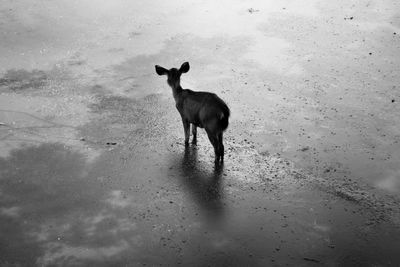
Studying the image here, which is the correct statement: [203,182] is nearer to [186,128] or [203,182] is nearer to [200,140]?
[186,128]

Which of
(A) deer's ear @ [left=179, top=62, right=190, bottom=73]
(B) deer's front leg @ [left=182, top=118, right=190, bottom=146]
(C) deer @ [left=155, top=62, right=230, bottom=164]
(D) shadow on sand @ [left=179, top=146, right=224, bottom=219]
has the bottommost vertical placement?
(D) shadow on sand @ [left=179, top=146, right=224, bottom=219]

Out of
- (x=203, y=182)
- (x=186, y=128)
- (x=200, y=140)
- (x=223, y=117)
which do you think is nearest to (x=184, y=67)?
(x=186, y=128)

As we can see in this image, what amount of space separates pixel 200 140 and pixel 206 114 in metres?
1.03

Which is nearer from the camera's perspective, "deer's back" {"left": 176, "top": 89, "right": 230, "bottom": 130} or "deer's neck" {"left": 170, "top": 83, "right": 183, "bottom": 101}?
"deer's back" {"left": 176, "top": 89, "right": 230, "bottom": 130}

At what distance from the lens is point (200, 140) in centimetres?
929

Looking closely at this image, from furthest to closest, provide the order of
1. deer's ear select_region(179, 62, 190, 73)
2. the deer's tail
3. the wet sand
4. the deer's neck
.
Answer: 1. deer's ear select_region(179, 62, 190, 73)
2. the deer's neck
3. the deer's tail
4. the wet sand

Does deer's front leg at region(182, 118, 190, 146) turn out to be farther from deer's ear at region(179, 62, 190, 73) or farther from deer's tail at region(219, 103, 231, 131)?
deer's ear at region(179, 62, 190, 73)

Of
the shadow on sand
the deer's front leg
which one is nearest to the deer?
the deer's front leg

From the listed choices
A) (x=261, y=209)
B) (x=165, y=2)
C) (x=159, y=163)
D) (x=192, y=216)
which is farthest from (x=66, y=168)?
(x=165, y=2)

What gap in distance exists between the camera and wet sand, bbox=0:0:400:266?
22.9 ft

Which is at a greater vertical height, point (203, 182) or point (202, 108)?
point (202, 108)

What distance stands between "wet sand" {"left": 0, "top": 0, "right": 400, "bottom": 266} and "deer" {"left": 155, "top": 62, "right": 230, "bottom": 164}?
33 cm

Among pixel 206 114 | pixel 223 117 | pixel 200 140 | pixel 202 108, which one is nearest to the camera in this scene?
pixel 223 117

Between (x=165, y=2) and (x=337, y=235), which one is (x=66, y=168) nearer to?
(x=337, y=235)
